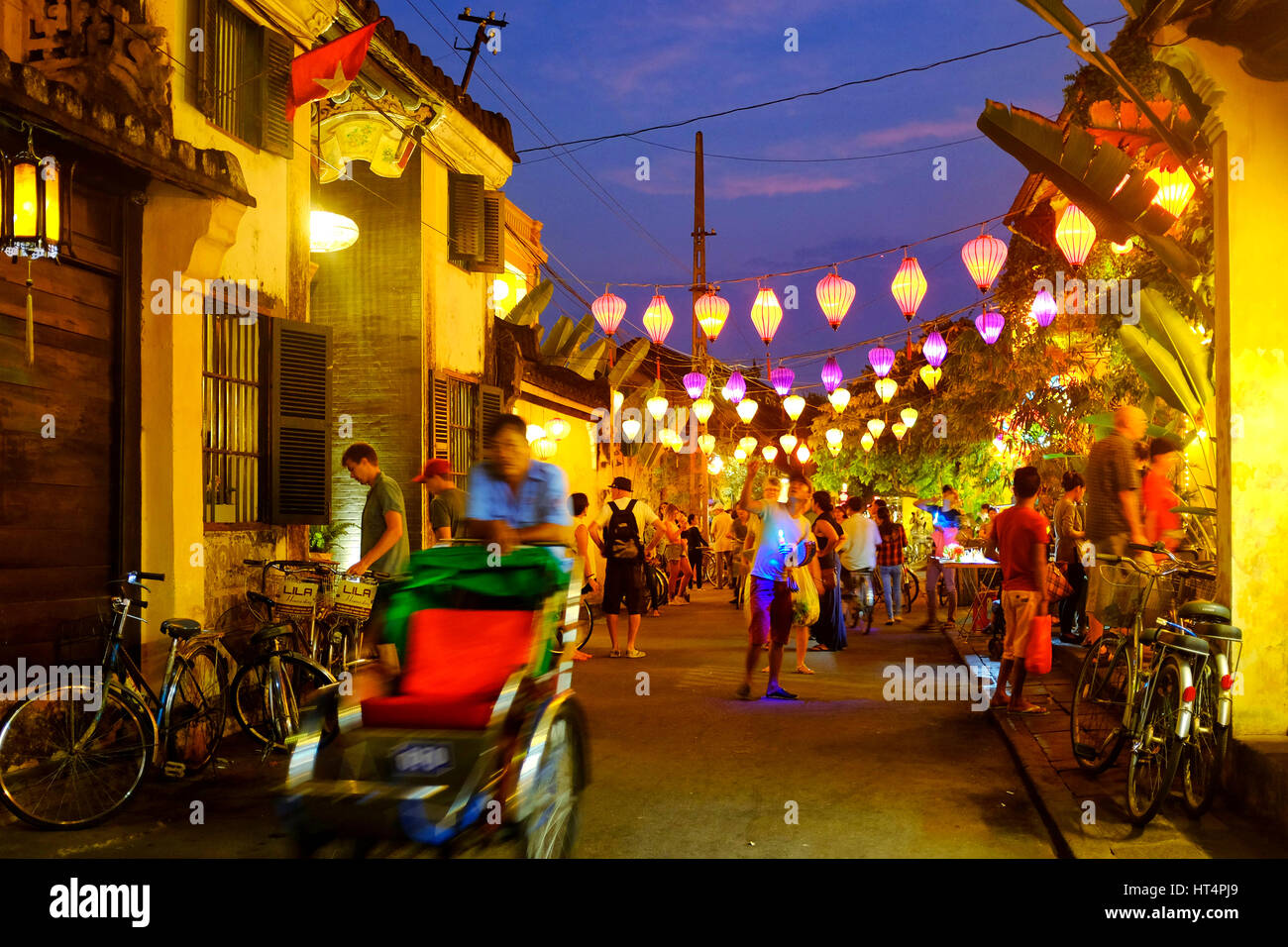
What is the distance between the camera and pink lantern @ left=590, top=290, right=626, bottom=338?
19.4 metres

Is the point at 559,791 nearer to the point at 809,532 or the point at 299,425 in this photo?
the point at 299,425

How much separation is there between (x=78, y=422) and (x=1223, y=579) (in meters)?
7.55

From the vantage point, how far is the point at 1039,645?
832 centimetres

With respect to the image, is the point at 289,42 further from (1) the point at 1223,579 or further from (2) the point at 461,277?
(1) the point at 1223,579

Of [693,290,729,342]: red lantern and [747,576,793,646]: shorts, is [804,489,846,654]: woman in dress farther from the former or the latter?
[693,290,729,342]: red lantern

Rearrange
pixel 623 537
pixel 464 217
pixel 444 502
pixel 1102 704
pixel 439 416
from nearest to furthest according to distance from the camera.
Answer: pixel 1102 704 < pixel 444 502 < pixel 623 537 < pixel 439 416 < pixel 464 217

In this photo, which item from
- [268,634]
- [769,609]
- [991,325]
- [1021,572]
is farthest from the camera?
[991,325]

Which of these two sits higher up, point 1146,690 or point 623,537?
point 623,537

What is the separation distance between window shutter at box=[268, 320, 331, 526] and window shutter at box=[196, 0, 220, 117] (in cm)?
188

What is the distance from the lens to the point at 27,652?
6652mm

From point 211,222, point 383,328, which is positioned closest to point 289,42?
point 211,222

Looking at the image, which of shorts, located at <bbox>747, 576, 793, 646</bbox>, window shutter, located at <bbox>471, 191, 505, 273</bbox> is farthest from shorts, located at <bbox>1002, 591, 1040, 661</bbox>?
window shutter, located at <bbox>471, 191, 505, 273</bbox>

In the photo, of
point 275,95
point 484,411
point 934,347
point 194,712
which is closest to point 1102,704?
point 194,712

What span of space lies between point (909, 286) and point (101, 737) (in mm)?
12928
